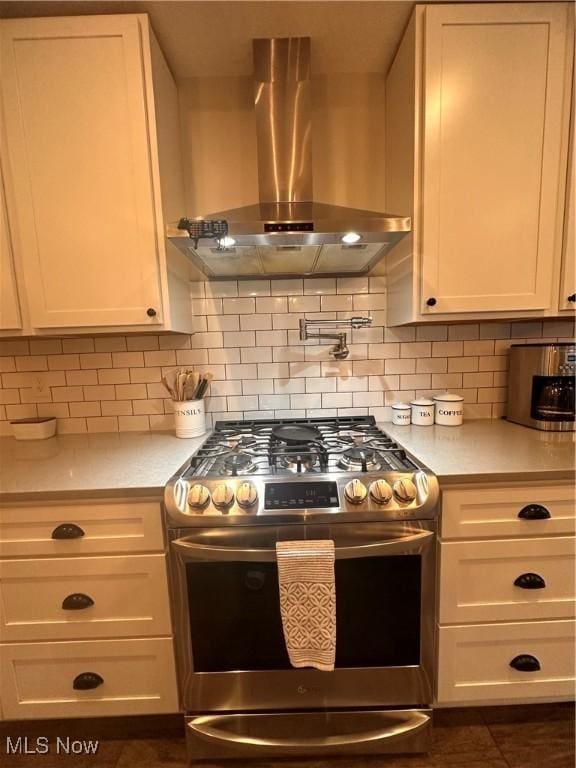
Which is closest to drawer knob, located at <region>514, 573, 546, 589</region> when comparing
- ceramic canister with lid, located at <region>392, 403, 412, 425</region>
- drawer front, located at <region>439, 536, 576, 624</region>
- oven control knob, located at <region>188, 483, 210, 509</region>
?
drawer front, located at <region>439, 536, 576, 624</region>

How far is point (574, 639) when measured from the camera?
43.3 inches

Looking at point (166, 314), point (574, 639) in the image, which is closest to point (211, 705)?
point (574, 639)

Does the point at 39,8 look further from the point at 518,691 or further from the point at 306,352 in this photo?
the point at 518,691

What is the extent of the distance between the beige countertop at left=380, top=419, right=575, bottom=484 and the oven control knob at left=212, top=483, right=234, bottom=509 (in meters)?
0.61

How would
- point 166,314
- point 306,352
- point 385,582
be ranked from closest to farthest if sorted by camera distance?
point 385,582 < point 166,314 < point 306,352

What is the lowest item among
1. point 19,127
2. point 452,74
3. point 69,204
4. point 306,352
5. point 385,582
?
point 385,582

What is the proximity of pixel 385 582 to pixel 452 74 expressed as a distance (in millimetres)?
1682

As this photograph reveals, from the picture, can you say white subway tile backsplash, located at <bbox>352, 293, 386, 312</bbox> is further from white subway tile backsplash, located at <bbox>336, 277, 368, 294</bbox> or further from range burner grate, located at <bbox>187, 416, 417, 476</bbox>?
range burner grate, located at <bbox>187, 416, 417, 476</bbox>

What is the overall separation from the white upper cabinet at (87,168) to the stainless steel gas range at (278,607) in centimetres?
A: 75

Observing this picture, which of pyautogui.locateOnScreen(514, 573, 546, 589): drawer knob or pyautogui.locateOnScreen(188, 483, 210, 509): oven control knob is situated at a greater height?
pyautogui.locateOnScreen(188, 483, 210, 509): oven control knob

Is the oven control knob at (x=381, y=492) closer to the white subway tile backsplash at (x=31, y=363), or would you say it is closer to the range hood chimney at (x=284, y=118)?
the range hood chimney at (x=284, y=118)

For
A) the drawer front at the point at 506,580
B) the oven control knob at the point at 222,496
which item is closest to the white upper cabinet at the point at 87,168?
the oven control knob at the point at 222,496

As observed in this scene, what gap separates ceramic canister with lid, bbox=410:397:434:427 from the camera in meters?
1.53

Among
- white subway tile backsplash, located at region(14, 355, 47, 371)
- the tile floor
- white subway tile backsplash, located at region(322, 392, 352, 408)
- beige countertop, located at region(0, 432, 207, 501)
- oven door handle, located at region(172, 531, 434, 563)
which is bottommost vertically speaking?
the tile floor
